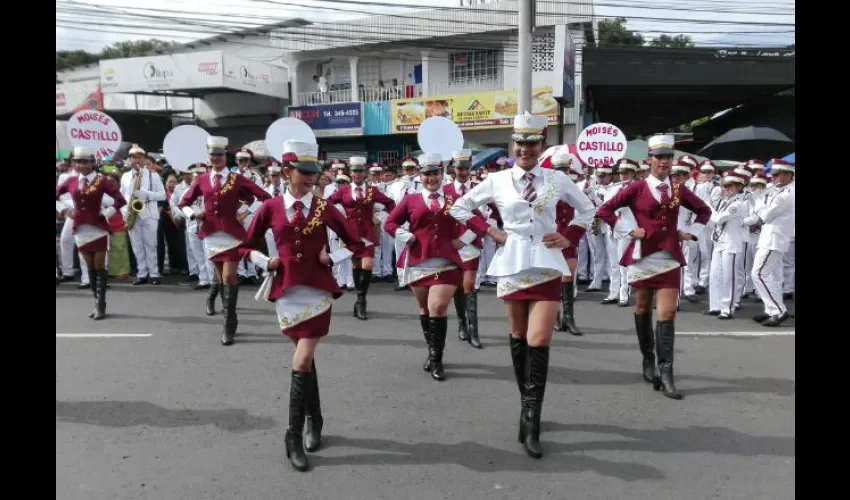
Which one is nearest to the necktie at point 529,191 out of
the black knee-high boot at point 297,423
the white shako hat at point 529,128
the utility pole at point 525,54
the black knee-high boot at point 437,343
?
the white shako hat at point 529,128

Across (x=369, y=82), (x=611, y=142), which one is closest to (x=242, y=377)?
(x=611, y=142)

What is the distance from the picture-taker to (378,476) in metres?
3.86

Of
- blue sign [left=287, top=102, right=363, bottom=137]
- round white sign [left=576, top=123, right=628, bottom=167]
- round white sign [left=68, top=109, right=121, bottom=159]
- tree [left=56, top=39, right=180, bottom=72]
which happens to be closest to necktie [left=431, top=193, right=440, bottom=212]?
round white sign [left=576, top=123, right=628, bottom=167]

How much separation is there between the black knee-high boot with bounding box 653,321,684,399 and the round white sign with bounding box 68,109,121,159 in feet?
27.2

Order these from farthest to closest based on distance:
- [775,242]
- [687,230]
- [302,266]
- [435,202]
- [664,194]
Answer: [687,230] < [775,242] < [435,202] < [664,194] < [302,266]

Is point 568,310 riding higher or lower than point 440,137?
lower

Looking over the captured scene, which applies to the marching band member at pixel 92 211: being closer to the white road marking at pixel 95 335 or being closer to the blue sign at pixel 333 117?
the white road marking at pixel 95 335

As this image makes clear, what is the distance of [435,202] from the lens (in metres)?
6.23

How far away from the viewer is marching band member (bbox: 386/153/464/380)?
5859 millimetres

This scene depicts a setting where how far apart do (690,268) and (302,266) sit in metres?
7.82

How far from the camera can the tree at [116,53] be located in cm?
3838

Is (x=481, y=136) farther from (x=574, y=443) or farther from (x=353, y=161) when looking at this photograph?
(x=574, y=443)

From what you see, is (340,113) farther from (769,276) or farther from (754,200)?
(769,276)

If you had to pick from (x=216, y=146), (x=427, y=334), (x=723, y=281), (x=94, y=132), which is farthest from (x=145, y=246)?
(x=723, y=281)
